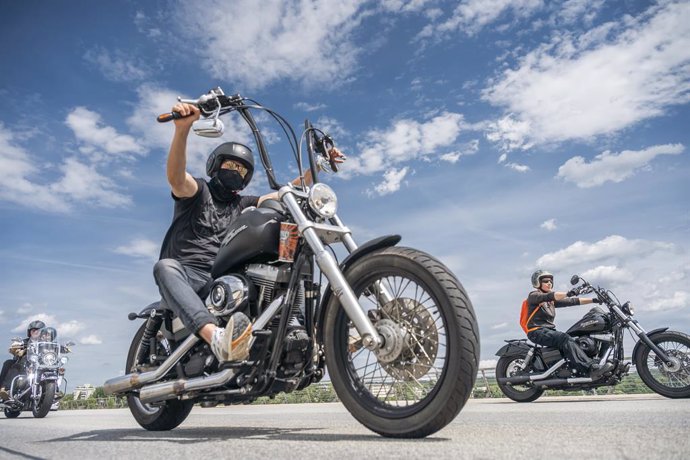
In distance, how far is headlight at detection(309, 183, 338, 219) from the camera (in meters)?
3.12

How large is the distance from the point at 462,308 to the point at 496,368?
21.8 feet

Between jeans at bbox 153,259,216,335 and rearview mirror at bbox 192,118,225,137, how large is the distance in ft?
3.11

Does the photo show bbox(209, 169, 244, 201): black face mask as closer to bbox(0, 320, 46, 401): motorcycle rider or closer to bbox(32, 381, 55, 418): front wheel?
bbox(32, 381, 55, 418): front wheel

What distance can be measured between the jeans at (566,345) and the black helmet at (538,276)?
71 cm

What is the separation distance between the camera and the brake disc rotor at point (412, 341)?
2711 mm

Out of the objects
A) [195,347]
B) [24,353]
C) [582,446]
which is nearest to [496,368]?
[195,347]

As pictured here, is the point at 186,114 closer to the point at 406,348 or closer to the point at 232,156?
the point at 232,156

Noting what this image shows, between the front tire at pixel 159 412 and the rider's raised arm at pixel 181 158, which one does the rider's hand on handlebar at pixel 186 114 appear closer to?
the rider's raised arm at pixel 181 158

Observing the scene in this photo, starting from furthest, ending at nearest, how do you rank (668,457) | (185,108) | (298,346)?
(185,108)
(298,346)
(668,457)

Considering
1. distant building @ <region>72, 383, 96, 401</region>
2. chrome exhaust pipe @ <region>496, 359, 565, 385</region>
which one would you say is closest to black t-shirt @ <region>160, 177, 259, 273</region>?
chrome exhaust pipe @ <region>496, 359, 565, 385</region>

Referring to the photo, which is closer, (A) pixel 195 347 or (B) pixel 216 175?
(A) pixel 195 347

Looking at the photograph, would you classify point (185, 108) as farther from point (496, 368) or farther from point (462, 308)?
point (496, 368)

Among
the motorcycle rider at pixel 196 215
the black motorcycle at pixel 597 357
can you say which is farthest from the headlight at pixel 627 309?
the motorcycle rider at pixel 196 215

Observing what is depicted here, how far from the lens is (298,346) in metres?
3.09
